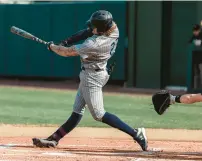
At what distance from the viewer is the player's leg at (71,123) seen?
724 centimetres

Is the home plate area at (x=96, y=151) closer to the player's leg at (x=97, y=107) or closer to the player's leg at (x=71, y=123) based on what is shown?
the player's leg at (x=71, y=123)

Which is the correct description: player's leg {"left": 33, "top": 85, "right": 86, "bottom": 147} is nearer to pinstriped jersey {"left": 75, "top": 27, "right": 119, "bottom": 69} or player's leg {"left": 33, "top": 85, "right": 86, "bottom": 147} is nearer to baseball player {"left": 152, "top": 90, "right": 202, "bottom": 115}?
pinstriped jersey {"left": 75, "top": 27, "right": 119, "bottom": 69}

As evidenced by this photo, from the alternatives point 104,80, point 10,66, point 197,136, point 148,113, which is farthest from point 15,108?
point 10,66

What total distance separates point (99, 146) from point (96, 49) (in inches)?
61.0

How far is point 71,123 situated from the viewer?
7.30 metres

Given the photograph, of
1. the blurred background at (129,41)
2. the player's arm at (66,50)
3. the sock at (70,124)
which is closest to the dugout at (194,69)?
the blurred background at (129,41)

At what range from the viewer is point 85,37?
7.22 metres

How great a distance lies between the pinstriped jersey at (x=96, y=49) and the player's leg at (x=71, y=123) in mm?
509

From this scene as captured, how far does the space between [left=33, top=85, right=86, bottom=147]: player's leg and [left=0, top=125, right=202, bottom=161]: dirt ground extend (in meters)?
0.10

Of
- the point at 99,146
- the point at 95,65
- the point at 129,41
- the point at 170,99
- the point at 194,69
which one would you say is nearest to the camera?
the point at 95,65

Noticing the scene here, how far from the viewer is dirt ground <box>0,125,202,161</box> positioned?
672cm

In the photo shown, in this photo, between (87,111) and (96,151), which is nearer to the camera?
(96,151)

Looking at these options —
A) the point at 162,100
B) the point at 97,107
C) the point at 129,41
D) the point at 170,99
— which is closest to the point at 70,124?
the point at 97,107

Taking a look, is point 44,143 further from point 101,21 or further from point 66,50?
point 101,21
